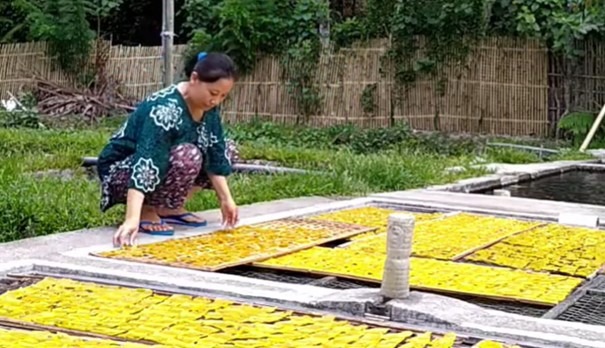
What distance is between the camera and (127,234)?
3926 mm

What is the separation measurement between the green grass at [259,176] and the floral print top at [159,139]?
492 mm

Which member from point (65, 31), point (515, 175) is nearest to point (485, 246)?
point (515, 175)

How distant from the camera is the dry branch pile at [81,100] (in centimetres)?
1323

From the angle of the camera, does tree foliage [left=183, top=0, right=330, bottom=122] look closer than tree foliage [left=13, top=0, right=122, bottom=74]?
Yes

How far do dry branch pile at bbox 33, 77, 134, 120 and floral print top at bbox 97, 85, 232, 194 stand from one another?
8922 millimetres

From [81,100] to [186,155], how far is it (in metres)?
9.62

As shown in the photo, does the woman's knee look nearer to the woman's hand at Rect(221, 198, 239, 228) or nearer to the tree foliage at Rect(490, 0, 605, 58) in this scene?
the woman's hand at Rect(221, 198, 239, 228)

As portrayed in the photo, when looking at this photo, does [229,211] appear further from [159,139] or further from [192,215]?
[159,139]

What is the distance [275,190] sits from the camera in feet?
19.4

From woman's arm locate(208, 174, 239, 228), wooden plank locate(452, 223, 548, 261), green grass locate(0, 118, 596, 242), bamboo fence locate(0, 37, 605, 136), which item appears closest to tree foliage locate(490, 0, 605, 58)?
bamboo fence locate(0, 37, 605, 136)

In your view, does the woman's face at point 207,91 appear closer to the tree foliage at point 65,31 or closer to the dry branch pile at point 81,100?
the dry branch pile at point 81,100

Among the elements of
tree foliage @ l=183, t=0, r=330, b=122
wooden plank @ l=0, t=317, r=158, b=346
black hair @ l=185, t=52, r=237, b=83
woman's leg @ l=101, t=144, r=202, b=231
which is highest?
tree foliage @ l=183, t=0, r=330, b=122

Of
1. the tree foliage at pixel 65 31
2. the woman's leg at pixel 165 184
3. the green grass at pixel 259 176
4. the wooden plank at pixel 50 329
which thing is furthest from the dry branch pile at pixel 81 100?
the wooden plank at pixel 50 329

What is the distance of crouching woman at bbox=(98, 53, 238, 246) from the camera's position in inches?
158
